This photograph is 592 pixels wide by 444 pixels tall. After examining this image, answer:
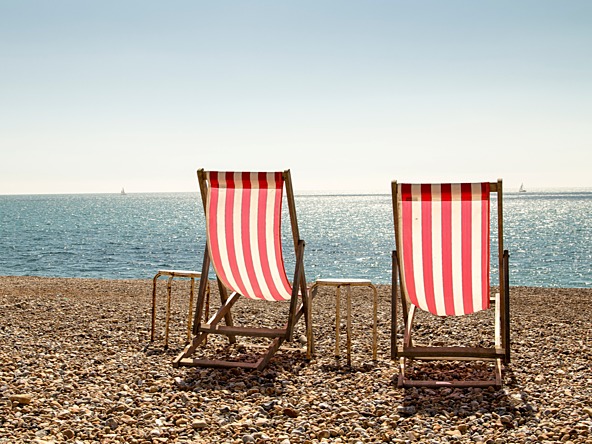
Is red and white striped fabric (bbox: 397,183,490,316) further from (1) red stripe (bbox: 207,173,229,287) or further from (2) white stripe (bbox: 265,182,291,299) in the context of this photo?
(1) red stripe (bbox: 207,173,229,287)

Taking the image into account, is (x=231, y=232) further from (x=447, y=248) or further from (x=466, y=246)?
(x=466, y=246)

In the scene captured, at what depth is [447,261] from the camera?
4.90 m

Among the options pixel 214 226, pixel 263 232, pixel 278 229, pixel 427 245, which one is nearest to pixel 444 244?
pixel 427 245

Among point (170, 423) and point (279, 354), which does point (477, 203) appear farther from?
point (170, 423)

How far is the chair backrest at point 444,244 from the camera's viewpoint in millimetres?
4703

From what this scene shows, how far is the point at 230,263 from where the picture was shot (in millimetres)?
5359

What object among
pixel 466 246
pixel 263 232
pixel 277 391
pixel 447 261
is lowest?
pixel 277 391

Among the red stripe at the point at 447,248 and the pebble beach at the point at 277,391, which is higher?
the red stripe at the point at 447,248

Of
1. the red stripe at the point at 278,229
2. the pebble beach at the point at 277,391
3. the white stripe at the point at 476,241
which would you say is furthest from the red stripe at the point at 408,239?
the red stripe at the point at 278,229

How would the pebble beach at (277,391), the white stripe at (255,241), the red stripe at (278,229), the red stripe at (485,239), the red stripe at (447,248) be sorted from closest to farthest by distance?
the pebble beach at (277,391) < the red stripe at (485,239) < the red stripe at (447,248) < the red stripe at (278,229) < the white stripe at (255,241)

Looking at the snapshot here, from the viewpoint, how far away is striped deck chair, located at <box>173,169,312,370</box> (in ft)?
16.8

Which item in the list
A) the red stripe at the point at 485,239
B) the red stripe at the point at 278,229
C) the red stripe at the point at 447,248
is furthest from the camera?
the red stripe at the point at 278,229

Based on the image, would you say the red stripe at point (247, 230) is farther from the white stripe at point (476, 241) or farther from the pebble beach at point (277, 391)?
the white stripe at point (476, 241)

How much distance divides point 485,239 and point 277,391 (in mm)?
1801
